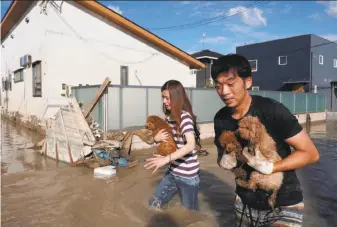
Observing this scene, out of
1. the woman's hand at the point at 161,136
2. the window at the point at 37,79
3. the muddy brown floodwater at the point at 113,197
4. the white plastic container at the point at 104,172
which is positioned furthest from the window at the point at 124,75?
the woman's hand at the point at 161,136

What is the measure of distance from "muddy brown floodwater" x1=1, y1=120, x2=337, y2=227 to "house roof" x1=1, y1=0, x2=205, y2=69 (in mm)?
6909

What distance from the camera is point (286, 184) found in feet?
6.54

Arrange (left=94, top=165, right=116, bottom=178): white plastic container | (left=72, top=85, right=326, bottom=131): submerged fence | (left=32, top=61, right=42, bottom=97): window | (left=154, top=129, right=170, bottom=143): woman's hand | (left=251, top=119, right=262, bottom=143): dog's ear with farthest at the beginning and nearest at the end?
(left=32, top=61, right=42, bottom=97): window
(left=72, top=85, right=326, bottom=131): submerged fence
(left=94, top=165, right=116, bottom=178): white plastic container
(left=154, top=129, right=170, bottom=143): woman's hand
(left=251, top=119, right=262, bottom=143): dog's ear

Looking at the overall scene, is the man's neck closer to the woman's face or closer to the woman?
the woman

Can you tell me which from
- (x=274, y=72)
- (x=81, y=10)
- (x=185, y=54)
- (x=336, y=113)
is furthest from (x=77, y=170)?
(x=274, y=72)

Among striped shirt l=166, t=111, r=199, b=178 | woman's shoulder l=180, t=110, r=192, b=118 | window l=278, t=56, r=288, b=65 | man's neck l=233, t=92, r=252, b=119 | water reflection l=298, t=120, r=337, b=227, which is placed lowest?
water reflection l=298, t=120, r=337, b=227

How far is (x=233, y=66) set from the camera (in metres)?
2.05

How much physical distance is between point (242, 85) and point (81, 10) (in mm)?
11646

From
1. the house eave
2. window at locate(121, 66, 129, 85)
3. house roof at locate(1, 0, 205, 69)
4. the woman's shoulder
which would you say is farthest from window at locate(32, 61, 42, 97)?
the woman's shoulder

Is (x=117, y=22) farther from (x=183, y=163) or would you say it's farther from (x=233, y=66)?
(x=233, y=66)

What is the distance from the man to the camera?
6.20ft

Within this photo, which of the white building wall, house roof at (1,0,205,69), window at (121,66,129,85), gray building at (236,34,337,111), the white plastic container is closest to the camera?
the white plastic container

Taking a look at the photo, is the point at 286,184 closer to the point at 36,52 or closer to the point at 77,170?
the point at 77,170

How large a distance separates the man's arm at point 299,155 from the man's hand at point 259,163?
0.04 meters
